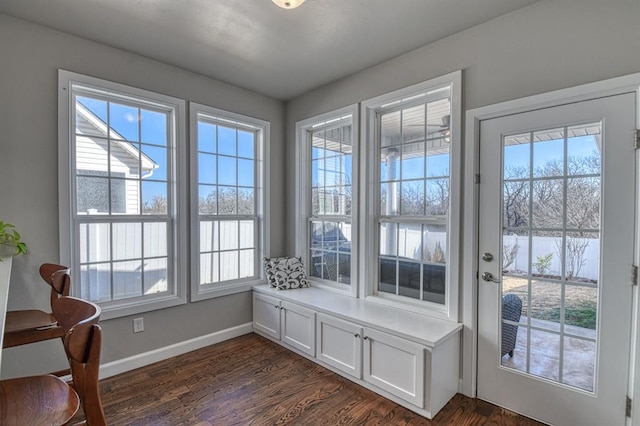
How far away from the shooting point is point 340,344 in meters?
2.65

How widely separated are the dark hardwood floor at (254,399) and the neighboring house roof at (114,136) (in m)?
1.84

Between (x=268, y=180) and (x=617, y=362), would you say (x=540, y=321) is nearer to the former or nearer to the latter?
Answer: (x=617, y=362)

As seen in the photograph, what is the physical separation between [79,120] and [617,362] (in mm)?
4117

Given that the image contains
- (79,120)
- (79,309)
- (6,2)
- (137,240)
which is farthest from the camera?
(137,240)

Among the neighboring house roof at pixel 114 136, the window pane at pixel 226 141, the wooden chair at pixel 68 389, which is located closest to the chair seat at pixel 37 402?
the wooden chair at pixel 68 389

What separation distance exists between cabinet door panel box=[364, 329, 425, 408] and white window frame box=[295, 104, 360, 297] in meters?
0.76

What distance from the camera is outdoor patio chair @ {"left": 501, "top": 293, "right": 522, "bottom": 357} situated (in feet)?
7.18

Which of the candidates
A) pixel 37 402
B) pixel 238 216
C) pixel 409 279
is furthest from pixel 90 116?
pixel 409 279

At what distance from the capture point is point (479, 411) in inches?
85.6

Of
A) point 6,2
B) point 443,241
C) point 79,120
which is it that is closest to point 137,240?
point 79,120

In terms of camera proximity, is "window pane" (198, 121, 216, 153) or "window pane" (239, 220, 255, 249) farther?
"window pane" (239, 220, 255, 249)

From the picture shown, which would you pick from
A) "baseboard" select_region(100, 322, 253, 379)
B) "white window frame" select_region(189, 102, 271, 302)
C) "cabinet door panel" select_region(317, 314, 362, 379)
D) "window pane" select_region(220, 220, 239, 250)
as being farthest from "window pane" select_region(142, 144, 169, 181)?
"cabinet door panel" select_region(317, 314, 362, 379)

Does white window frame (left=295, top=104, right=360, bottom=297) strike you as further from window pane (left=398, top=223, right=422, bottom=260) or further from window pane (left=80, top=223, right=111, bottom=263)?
window pane (left=80, top=223, right=111, bottom=263)

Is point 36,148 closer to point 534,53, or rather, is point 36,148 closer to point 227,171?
point 227,171
